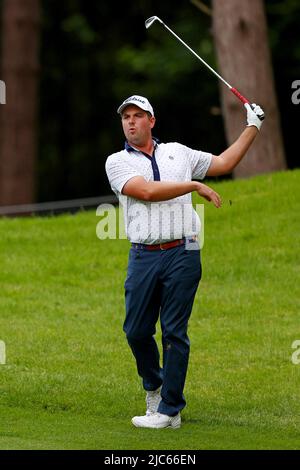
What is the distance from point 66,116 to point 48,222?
53.8 ft

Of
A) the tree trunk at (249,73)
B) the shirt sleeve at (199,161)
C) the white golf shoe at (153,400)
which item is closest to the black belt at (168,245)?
the shirt sleeve at (199,161)

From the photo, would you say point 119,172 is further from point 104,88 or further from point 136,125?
point 104,88

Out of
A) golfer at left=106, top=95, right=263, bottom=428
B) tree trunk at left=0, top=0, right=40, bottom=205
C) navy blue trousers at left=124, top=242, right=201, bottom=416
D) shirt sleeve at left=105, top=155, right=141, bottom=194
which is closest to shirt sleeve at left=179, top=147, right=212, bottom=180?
golfer at left=106, top=95, right=263, bottom=428

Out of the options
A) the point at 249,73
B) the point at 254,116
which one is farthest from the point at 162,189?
the point at 249,73

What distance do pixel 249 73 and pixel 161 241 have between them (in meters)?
10.7

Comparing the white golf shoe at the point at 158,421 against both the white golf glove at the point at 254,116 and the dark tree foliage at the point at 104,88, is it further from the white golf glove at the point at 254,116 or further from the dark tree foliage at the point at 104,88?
the dark tree foliage at the point at 104,88

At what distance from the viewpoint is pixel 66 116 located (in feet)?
103

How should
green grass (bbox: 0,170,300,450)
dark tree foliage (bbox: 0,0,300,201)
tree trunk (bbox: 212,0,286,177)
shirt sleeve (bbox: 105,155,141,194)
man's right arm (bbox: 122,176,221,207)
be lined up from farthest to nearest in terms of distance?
dark tree foliage (bbox: 0,0,300,201), tree trunk (bbox: 212,0,286,177), green grass (bbox: 0,170,300,450), shirt sleeve (bbox: 105,155,141,194), man's right arm (bbox: 122,176,221,207)

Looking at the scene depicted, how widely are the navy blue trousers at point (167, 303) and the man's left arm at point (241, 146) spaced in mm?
588

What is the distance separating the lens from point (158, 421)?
8086mm

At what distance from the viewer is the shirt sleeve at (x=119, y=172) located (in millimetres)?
7863

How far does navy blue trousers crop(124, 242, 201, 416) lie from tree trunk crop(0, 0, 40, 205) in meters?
14.3

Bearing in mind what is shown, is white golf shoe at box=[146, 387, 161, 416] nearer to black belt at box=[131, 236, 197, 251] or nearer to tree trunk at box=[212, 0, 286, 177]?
black belt at box=[131, 236, 197, 251]

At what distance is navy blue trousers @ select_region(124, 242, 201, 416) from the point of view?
313 inches
